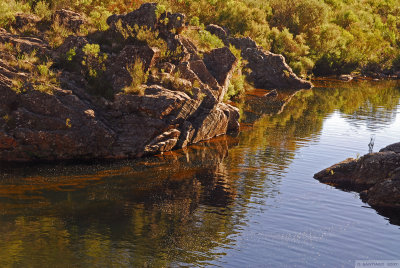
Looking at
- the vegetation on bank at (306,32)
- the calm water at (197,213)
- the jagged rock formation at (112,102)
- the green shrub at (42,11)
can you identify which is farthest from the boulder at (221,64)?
the vegetation on bank at (306,32)

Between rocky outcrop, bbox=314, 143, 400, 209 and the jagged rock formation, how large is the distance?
8.19m

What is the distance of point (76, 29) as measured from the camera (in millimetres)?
28812

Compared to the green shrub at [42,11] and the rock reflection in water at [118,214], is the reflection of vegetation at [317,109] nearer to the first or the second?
the rock reflection in water at [118,214]

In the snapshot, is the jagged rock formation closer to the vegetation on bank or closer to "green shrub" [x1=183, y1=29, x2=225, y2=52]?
"green shrub" [x1=183, y1=29, x2=225, y2=52]

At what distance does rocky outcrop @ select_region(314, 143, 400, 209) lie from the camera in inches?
732

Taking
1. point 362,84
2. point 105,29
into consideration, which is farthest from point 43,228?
point 362,84

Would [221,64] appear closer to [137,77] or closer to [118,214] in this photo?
[137,77]

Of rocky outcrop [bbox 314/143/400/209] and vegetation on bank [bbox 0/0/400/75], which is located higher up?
vegetation on bank [bbox 0/0/400/75]

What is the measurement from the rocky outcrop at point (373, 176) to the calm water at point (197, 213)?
611 millimetres

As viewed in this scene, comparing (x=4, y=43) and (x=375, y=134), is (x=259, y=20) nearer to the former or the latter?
(x=375, y=134)

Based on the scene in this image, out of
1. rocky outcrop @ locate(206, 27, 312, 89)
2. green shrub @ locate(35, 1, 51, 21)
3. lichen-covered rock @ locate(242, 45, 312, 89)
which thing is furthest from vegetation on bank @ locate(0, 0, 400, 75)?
green shrub @ locate(35, 1, 51, 21)

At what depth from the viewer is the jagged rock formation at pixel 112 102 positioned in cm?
2248

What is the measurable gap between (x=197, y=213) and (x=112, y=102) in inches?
385

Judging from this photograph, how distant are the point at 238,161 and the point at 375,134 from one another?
11463 millimetres
